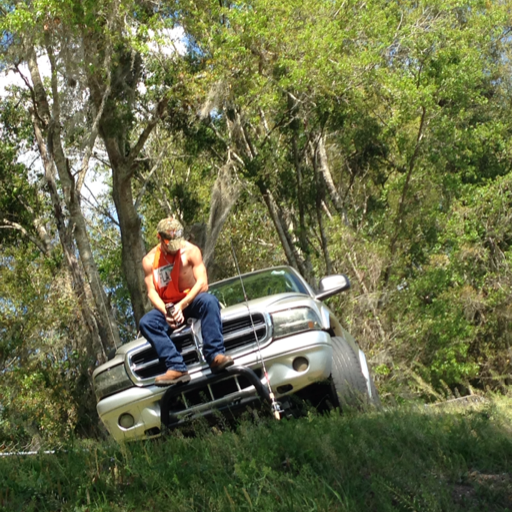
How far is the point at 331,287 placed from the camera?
A: 289 inches

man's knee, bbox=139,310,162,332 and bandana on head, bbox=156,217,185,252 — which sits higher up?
bandana on head, bbox=156,217,185,252

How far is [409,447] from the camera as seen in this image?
176 inches

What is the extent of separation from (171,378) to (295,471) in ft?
6.50

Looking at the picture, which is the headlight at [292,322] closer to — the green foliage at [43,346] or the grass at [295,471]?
the grass at [295,471]

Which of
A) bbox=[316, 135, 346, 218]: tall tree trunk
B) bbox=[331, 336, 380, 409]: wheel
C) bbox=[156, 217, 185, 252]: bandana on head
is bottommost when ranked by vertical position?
bbox=[331, 336, 380, 409]: wheel

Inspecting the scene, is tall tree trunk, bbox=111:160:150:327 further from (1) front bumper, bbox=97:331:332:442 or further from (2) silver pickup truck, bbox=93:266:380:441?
(1) front bumper, bbox=97:331:332:442

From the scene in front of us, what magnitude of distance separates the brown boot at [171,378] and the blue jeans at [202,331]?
4cm

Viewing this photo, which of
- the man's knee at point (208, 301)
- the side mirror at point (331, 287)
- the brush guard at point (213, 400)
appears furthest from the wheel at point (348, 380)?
the man's knee at point (208, 301)

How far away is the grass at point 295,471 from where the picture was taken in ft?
12.1

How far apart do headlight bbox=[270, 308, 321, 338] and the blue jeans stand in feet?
1.40

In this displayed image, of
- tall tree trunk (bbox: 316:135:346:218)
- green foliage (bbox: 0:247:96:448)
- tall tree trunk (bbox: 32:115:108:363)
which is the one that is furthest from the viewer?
tall tree trunk (bbox: 316:135:346:218)

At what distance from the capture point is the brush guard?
19.8 feet

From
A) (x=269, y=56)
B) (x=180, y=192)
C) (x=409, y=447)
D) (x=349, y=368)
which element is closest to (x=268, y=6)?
(x=269, y=56)

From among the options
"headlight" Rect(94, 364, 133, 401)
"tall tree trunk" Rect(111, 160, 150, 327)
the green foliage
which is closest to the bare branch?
the green foliage
